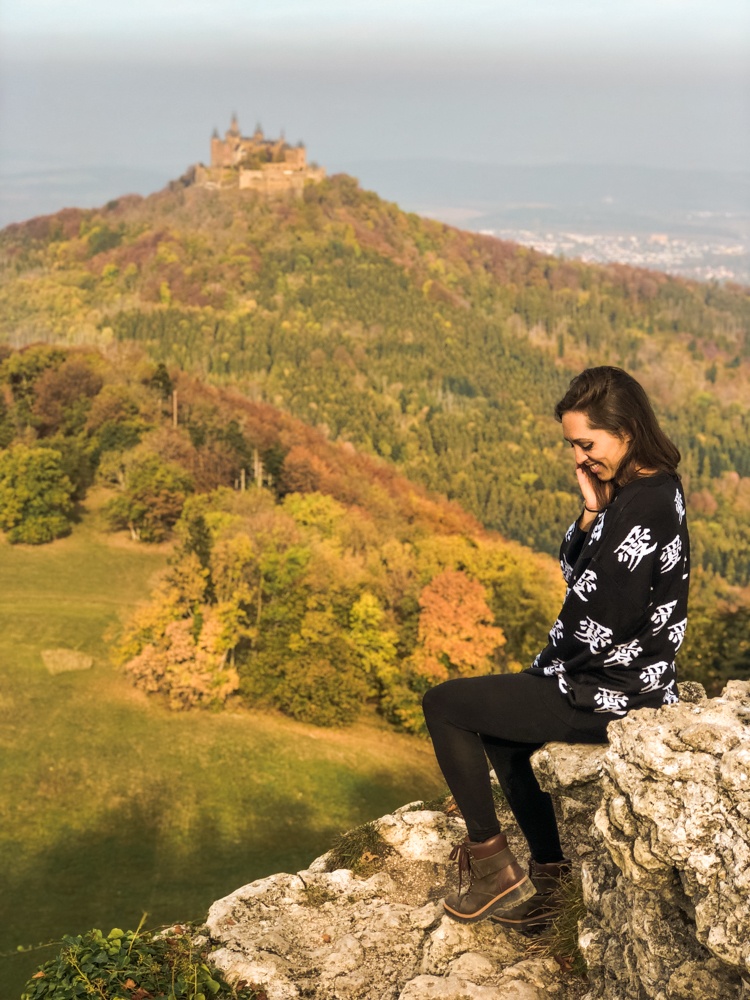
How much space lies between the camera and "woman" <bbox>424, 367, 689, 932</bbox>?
5217mm

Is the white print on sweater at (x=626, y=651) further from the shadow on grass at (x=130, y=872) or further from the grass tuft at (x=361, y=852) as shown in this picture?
the shadow on grass at (x=130, y=872)

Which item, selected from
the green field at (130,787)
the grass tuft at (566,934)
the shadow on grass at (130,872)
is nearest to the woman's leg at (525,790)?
the grass tuft at (566,934)

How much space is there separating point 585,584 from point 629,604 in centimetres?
27

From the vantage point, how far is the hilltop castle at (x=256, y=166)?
17362cm

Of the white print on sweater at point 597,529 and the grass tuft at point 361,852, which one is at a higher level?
the white print on sweater at point 597,529

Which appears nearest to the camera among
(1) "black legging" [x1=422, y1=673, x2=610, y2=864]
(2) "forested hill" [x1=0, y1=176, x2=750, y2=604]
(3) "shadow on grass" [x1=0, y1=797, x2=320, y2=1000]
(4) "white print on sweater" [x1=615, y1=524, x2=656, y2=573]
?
(4) "white print on sweater" [x1=615, y1=524, x2=656, y2=573]

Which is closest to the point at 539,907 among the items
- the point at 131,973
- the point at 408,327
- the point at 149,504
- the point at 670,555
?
the point at 670,555

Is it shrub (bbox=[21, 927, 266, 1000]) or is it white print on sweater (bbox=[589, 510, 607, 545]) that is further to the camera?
shrub (bbox=[21, 927, 266, 1000])

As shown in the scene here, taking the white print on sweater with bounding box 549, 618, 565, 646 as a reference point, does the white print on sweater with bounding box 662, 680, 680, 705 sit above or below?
below

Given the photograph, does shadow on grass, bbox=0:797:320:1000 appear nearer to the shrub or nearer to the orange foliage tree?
the orange foliage tree

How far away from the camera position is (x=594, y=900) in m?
5.30

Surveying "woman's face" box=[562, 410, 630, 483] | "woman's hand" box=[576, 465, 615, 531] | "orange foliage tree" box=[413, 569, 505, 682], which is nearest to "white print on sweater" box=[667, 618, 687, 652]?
"woman's hand" box=[576, 465, 615, 531]

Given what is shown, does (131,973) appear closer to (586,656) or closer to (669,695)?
(586,656)

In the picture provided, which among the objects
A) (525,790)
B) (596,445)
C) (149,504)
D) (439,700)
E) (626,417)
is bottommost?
(149,504)
